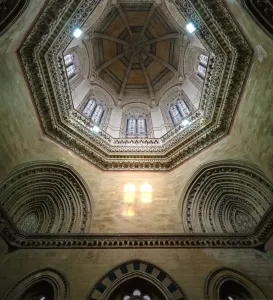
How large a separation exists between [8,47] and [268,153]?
8.62 meters

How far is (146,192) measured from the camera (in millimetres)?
8680

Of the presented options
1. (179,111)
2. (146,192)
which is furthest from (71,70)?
(146,192)

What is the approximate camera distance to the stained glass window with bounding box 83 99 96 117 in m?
12.8

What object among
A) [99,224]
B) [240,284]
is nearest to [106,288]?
[99,224]

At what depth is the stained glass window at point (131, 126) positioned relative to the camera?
13283 mm

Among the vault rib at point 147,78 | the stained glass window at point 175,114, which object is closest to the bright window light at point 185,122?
the stained glass window at point 175,114

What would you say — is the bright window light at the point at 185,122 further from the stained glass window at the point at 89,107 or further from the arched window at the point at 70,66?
the arched window at the point at 70,66

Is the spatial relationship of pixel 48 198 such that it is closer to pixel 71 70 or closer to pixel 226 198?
pixel 226 198

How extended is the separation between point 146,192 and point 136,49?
13066 millimetres

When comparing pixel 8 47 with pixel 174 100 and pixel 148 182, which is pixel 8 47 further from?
pixel 174 100

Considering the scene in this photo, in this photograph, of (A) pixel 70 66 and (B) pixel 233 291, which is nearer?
(B) pixel 233 291

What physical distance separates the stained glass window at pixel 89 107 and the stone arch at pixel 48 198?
16.7 ft

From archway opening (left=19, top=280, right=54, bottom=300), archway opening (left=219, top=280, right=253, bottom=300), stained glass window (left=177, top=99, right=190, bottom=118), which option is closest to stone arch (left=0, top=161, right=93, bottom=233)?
archway opening (left=19, top=280, right=54, bottom=300)

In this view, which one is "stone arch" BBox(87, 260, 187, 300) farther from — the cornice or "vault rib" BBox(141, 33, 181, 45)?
"vault rib" BBox(141, 33, 181, 45)
